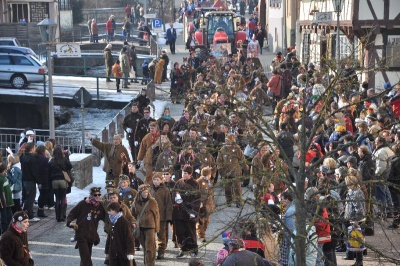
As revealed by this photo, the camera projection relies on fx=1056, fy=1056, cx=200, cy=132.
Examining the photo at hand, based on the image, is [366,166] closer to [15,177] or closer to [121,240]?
[121,240]

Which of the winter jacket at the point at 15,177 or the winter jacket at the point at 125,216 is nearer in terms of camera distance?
the winter jacket at the point at 125,216

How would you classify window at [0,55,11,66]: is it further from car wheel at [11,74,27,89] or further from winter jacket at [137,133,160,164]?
winter jacket at [137,133,160,164]

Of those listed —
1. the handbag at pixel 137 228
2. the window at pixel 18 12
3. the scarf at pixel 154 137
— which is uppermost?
the window at pixel 18 12

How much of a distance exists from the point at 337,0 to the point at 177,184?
9256mm

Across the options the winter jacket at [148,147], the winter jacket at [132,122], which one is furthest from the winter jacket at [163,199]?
the winter jacket at [132,122]

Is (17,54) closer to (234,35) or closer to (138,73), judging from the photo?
(138,73)

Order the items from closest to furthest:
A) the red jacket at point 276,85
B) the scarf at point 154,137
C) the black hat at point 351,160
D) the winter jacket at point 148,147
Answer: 1. the black hat at point 351,160
2. the winter jacket at point 148,147
3. the scarf at point 154,137
4. the red jacket at point 276,85

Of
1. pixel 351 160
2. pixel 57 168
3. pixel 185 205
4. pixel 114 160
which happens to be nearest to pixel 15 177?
pixel 57 168

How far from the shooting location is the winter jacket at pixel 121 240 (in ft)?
→ 48.8

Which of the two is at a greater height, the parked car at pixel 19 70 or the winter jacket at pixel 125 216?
the parked car at pixel 19 70

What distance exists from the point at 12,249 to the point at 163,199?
3.69m

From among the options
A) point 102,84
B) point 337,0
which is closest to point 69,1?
point 102,84

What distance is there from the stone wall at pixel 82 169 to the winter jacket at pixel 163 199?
19.6 ft

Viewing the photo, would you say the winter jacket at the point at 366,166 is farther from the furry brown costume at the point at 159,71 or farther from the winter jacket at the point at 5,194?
the furry brown costume at the point at 159,71
